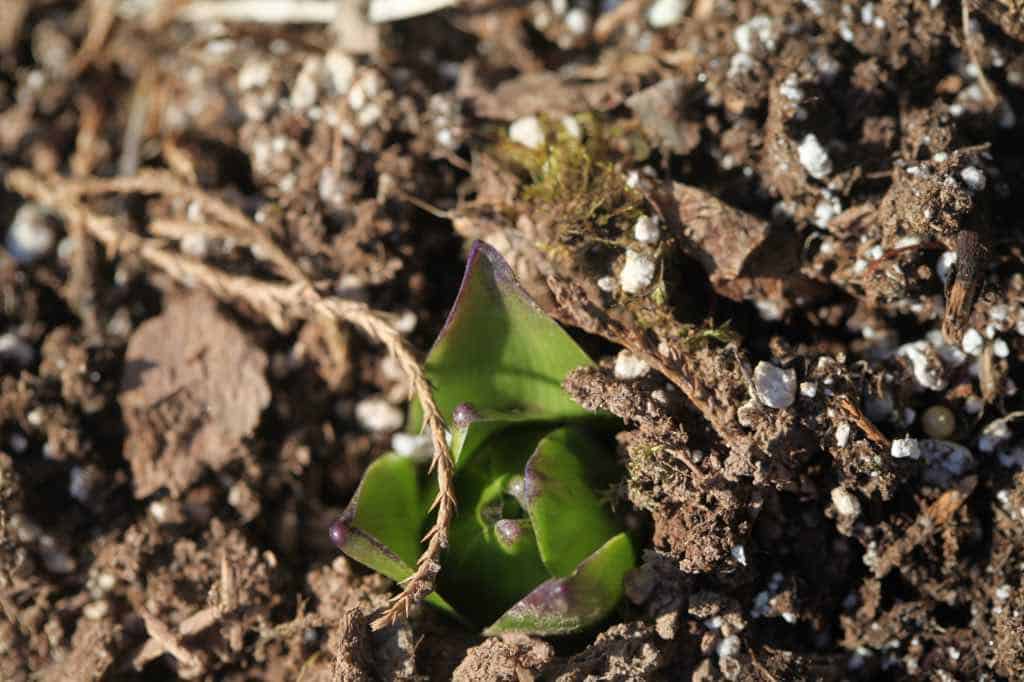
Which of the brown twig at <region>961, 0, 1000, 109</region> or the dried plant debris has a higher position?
the brown twig at <region>961, 0, 1000, 109</region>

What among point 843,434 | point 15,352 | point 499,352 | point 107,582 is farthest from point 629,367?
point 15,352

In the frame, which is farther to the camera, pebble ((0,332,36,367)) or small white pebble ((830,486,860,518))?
pebble ((0,332,36,367))

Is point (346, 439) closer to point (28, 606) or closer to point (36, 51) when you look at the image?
point (28, 606)

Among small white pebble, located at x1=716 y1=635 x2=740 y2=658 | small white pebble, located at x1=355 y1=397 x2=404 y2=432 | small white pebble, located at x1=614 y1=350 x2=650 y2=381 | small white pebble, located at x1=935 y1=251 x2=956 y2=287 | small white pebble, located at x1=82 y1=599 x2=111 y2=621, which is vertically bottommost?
small white pebble, located at x1=82 y1=599 x2=111 y2=621

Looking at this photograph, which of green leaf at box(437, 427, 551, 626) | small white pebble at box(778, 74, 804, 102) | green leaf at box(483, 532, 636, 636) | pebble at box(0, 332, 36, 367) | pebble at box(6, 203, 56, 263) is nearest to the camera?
green leaf at box(483, 532, 636, 636)

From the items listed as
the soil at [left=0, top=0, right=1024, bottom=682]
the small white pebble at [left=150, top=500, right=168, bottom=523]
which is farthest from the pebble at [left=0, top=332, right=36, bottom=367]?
the small white pebble at [left=150, top=500, right=168, bottom=523]

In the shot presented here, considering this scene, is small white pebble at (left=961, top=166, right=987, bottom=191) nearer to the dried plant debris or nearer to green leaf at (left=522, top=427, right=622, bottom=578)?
green leaf at (left=522, top=427, right=622, bottom=578)

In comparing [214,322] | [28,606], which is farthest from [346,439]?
[28,606]

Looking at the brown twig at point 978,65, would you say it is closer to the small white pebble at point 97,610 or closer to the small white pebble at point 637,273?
the small white pebble at point 637,273
